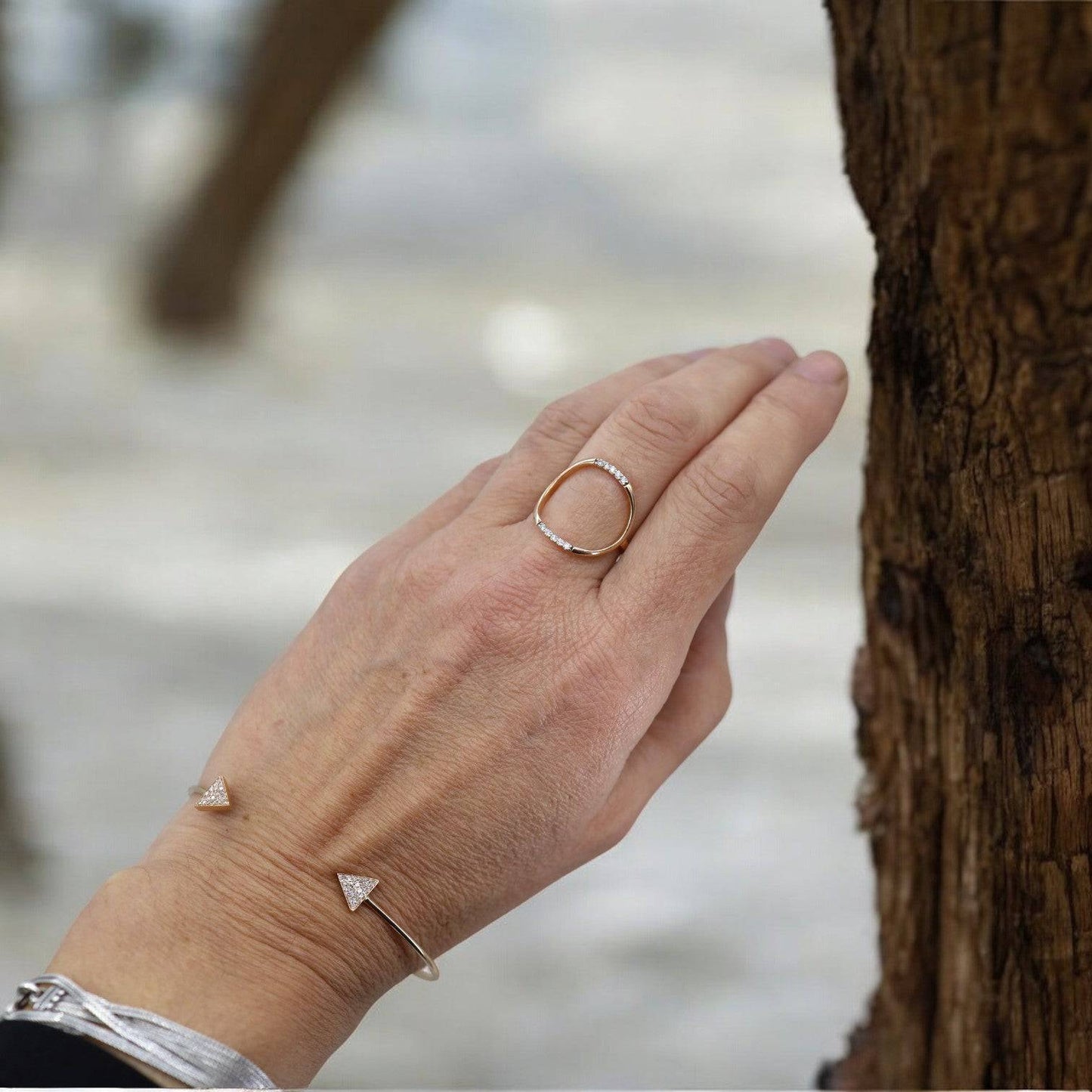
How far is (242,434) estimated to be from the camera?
3592mm

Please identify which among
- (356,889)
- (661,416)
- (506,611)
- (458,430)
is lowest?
(356,889)

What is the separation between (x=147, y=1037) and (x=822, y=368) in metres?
0.54

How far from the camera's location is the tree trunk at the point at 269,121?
236 centimetres

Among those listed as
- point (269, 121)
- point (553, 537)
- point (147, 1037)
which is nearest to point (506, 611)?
point (553, 537)

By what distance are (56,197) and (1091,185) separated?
417 cm

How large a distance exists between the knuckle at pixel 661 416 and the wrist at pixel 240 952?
0.32 m

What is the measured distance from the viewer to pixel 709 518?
699 mm

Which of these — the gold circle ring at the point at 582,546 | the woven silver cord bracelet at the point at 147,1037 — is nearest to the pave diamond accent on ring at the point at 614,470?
the gold circle ring at the point at 582,546

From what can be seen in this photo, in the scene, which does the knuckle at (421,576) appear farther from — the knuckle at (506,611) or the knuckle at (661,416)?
the knuckle at (661,416)

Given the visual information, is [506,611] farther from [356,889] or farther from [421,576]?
[356,889]

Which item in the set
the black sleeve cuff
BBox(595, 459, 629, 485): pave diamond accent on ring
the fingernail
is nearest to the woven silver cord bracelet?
the black sleeve cuff

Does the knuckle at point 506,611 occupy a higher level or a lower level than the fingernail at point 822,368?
lower

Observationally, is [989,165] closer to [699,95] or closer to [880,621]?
[880,621]

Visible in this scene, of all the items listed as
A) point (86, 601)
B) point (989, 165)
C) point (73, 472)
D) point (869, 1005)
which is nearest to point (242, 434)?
point (73, 472)
